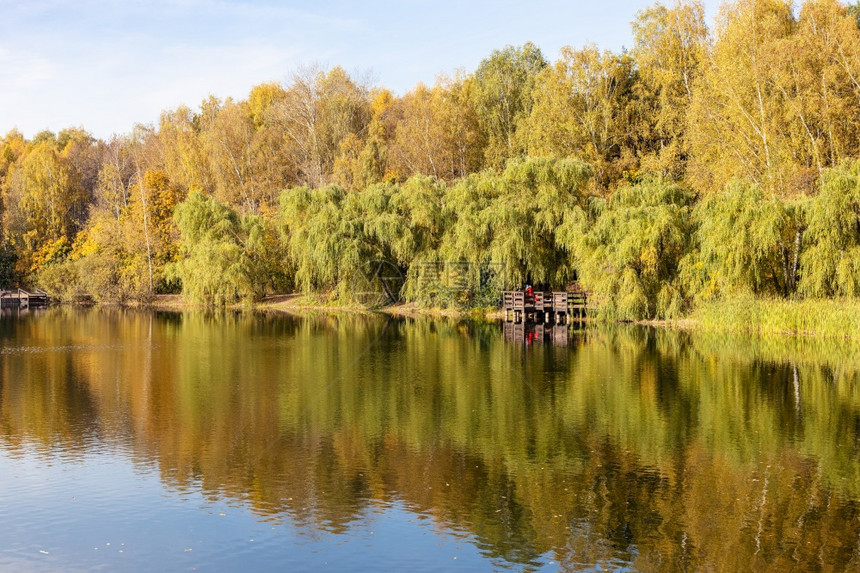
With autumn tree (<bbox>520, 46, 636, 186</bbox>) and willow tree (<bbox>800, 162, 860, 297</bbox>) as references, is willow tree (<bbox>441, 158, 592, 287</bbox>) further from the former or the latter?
willow tree (<bbox>800, 162, 860, 297</bbox>)

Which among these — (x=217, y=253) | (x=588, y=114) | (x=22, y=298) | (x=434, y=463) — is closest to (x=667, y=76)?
(x=588, y=114)

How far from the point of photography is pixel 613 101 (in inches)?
2144

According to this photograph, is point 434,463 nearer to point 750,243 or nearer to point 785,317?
point 785,317

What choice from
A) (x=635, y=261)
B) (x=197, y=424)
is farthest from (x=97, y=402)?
(x=635, y=261)

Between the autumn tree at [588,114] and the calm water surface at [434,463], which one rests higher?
the autumn tree at [588,114]

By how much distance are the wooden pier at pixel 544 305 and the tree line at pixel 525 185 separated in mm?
1673

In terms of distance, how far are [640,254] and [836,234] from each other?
8.34 m

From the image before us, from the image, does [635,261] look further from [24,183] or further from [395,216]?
[24,183]

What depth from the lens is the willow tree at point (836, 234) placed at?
108 ft

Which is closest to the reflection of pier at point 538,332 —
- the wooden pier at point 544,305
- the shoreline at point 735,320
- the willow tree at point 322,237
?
the wooden pier at point 544,305

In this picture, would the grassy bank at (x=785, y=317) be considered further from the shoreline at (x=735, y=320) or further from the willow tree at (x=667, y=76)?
the willow tree at (x=667, y=76)

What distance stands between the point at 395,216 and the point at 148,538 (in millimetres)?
39671

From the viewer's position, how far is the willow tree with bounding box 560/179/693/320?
38281 mm

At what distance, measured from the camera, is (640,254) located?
38500 mm
